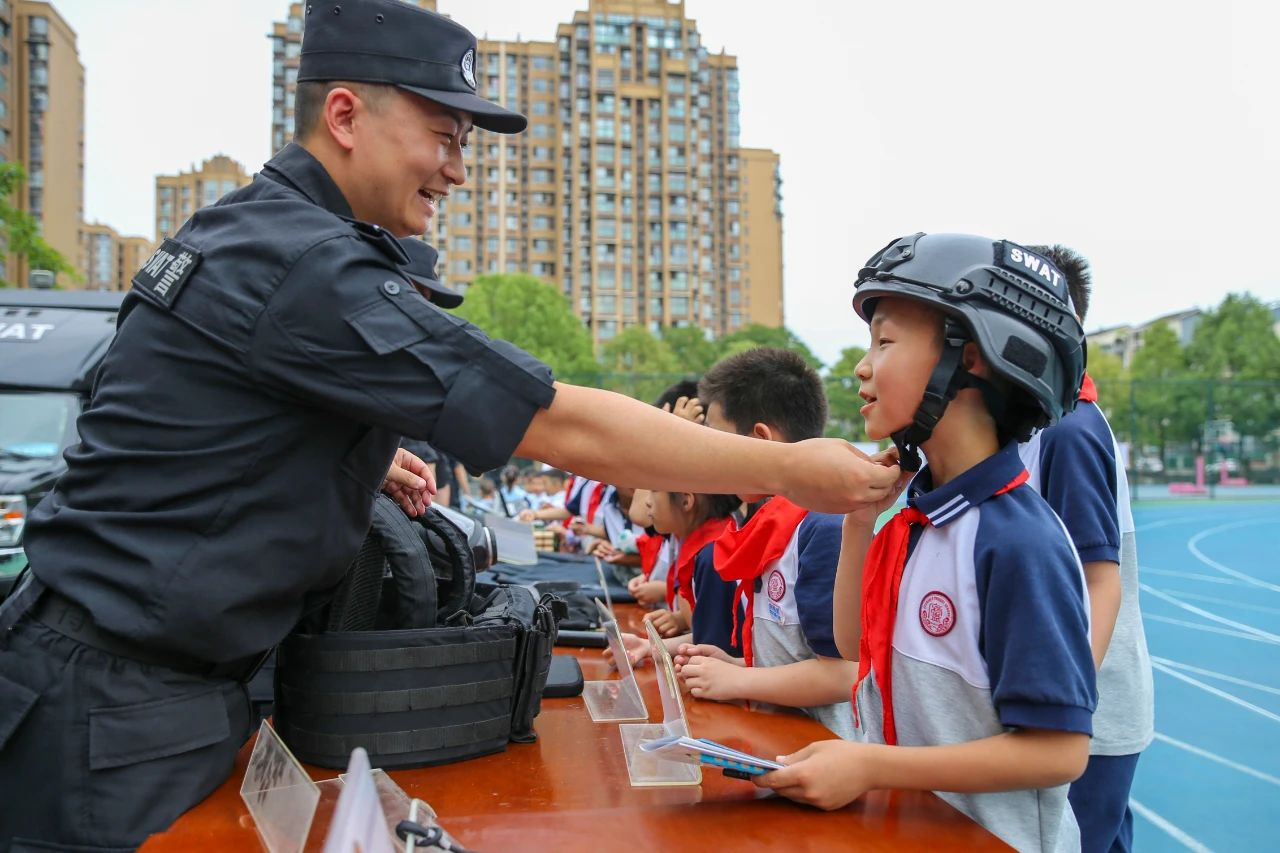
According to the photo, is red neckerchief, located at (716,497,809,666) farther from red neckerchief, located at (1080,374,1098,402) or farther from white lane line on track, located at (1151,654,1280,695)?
white lane line on track, located at (1151,654,1280,695)

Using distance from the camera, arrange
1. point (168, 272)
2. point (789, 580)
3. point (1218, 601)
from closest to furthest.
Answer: point (168, 272), point (789, 580), point (1218, 601)

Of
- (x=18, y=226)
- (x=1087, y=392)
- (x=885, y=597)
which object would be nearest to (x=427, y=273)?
(x=885, y=597)

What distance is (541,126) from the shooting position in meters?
79.7

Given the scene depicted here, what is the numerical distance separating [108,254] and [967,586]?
103m

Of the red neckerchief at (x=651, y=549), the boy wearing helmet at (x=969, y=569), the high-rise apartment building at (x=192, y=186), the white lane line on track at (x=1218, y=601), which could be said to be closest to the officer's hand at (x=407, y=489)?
the boy wearing helmet at (x=969, y=569)

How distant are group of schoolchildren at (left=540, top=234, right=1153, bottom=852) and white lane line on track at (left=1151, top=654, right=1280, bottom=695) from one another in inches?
175

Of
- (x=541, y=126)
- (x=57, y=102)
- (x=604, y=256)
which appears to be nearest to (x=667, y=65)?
(x=541, y=126)

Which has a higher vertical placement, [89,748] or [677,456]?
[677,456]

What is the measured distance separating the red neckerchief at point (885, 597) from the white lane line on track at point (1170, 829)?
3.09 metres

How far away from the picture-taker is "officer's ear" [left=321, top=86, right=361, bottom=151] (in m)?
1.63

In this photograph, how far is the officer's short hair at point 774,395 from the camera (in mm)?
2721

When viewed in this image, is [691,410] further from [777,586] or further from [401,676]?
[401,676]

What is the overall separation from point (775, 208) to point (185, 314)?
9643cm

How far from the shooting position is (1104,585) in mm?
2145
